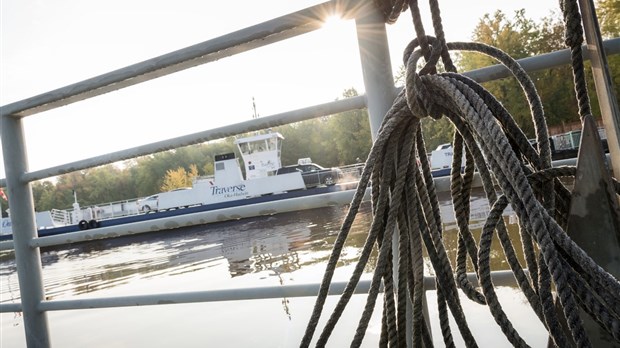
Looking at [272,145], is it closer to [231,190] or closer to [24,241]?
[231,190]

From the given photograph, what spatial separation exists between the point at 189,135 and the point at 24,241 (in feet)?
2.45

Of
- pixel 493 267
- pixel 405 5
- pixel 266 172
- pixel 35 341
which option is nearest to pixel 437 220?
pixel 405 5

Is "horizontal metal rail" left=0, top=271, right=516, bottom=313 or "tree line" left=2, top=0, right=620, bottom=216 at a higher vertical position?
"tree line" left=2, top=0, right=620, bottom=216

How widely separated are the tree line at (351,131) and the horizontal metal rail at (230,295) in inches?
15.5

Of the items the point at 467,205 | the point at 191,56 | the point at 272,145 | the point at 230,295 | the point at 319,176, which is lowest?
the point at 230,295

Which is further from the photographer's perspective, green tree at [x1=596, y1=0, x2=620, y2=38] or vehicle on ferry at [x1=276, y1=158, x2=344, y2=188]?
vehicle on ferry at [x1=276, y1=158, x2=344, y2=188]

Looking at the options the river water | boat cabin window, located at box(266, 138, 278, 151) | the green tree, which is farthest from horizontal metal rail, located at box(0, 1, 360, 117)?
boat cabin window, located at box(266, 138, 278, 151)

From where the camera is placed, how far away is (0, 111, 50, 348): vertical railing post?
4.63ft

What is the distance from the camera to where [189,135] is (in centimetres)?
121

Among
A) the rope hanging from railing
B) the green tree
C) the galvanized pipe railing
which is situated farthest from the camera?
the green tree

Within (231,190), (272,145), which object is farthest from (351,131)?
(231,190)

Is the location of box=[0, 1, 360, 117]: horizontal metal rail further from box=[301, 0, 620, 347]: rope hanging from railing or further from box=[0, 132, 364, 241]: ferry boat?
box=[0, 132, 364, 241]: ferry boat

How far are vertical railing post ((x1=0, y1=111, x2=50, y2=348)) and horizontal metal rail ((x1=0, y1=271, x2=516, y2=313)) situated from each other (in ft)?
0.16

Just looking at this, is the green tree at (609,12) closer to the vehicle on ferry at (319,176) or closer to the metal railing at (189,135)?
the vehicle on ferry at (319,176)
